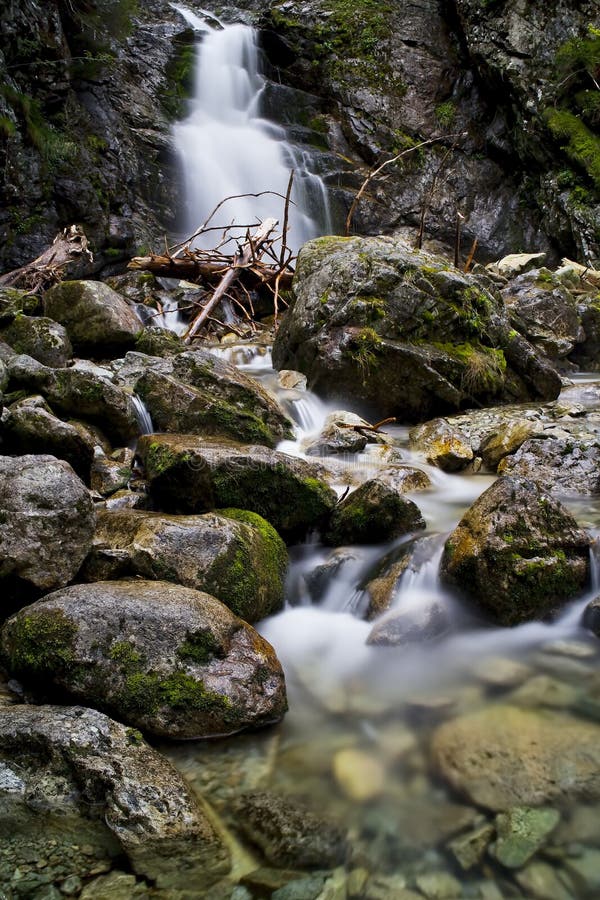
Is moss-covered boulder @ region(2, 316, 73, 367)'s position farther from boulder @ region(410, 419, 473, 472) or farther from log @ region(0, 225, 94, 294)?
boulder @ region(410, 419, 473, 472)

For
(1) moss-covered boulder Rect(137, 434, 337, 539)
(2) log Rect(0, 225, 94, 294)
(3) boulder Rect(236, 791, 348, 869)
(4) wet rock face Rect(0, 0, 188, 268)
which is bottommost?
(3) boulder Rect(236, 791, 348, 869)

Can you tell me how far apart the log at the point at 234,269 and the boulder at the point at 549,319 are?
4.63 m

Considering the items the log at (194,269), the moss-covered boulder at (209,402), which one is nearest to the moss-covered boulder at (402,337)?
the moss-covered boulder at (209,402)

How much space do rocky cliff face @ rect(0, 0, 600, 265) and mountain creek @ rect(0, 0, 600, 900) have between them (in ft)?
4.43

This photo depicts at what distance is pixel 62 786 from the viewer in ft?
7.23

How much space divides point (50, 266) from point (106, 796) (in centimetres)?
1023

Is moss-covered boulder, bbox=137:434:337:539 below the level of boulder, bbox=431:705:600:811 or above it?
above

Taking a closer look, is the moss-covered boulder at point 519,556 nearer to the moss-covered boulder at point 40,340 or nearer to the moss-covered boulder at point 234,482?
the moss-covered boulder at point 234,482

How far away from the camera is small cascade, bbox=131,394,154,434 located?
5789 millimetres

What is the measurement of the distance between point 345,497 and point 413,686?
77.9 inches

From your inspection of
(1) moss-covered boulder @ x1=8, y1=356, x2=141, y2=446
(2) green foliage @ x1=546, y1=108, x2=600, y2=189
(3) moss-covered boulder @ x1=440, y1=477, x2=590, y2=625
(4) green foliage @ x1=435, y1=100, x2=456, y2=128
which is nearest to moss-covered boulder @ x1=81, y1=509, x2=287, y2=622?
(3) moss-covered boulder @ x1=440, y1=477, x2=590, y2=625

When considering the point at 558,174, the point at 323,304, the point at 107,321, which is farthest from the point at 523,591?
the point at 558,174

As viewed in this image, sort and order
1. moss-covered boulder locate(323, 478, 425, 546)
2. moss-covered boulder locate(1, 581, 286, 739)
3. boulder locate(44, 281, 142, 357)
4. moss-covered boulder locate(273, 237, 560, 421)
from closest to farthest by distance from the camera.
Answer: moss-covered boulder locate(1, 581, 286, 739) < moss-covered boulder locate(323, 478, 425, 546) < moss-covered boulder locate(273, 237, 560, 421) < boulder locate(44, 281, 142, 357)

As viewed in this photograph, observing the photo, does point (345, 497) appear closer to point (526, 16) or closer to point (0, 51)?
point (0, 51)
